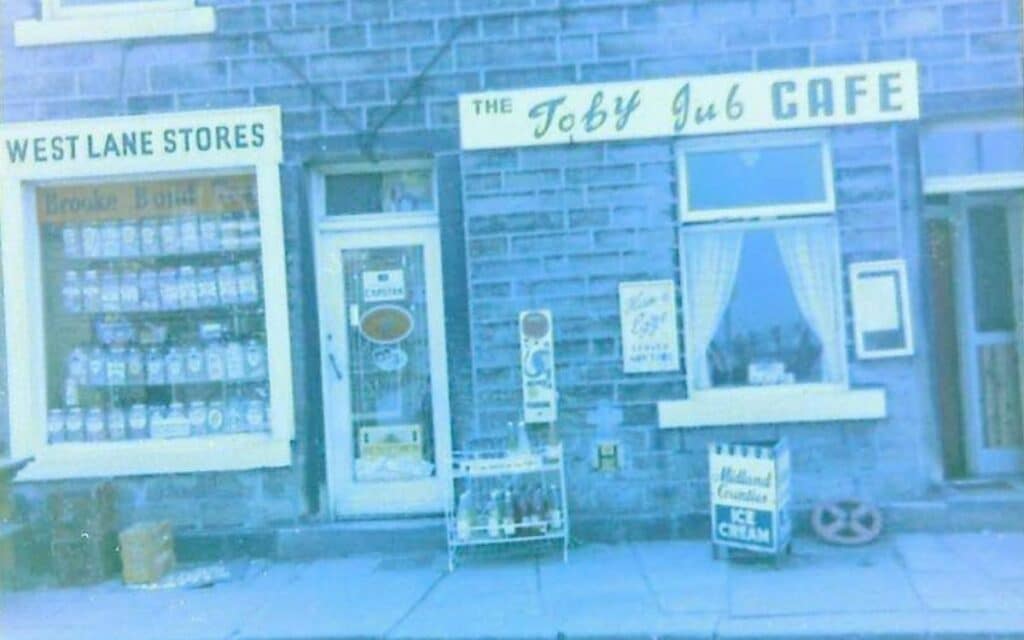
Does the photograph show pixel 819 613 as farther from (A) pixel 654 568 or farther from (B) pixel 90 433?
(B) pixel 90 433

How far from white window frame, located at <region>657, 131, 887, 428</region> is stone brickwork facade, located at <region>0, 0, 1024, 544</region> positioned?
0.09m

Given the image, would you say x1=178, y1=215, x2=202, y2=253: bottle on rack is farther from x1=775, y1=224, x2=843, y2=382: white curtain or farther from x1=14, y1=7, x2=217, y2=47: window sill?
x1=775, y1=224, x2=843, y2=382: white curtain

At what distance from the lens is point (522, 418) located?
9391mm

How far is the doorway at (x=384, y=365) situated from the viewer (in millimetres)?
9695

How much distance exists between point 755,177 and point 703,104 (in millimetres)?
650

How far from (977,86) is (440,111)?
381 centimetres

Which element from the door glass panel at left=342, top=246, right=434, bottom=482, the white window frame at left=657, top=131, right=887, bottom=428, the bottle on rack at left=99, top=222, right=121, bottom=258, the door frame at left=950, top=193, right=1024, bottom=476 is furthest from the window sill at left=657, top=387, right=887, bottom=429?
the bottle on rack at left=99, top=222, right=121, bottom=258

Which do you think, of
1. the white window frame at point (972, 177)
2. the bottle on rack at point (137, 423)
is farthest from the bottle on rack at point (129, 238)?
the white window frame at point (972, 177)

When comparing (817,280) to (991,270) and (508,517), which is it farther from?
(508,517)

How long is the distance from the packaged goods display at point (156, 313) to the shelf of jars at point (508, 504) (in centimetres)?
170

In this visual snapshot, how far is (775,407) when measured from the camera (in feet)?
30.4

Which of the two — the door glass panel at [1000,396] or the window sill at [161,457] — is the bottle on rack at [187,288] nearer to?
the window sill at [161,457]

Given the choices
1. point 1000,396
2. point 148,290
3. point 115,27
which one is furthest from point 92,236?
point 1000,396

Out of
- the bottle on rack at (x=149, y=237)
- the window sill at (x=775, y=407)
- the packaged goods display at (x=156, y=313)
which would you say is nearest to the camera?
the window sill at (x=775, y=407)
